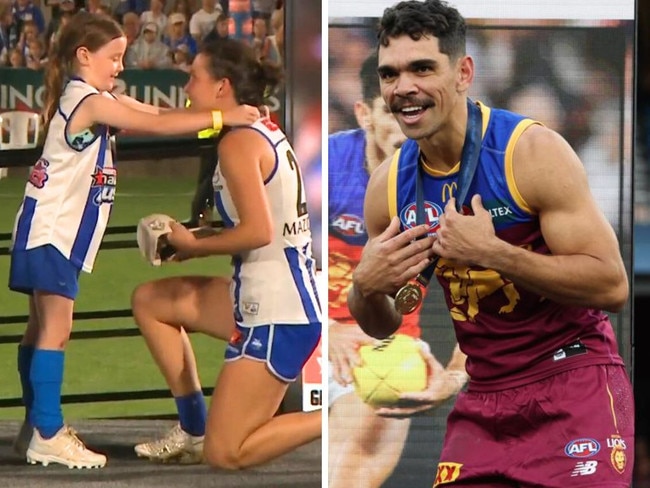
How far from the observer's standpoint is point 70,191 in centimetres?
367

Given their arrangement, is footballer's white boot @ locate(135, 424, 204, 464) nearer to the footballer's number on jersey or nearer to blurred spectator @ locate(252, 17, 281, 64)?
the footballer's number on jersey

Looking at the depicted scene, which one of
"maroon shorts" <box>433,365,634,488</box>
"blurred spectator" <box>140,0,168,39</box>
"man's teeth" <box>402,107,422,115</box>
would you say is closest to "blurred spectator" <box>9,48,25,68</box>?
"blurred spectator" <box>140,0,168,39</box>

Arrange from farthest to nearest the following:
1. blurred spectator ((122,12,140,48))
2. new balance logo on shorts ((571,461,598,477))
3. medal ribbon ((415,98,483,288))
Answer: blurred spectator ((122,12,140,48))
medal ribbon ((415,98,483,288))
new balance logo on shorts ((571,461,598,477))

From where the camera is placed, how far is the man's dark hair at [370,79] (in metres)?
3.75

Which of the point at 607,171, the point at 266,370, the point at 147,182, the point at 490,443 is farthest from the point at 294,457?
the point at 607,171

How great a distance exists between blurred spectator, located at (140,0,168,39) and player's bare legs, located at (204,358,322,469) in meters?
1.04

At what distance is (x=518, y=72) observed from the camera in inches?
149

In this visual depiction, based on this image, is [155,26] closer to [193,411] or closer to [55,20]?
[55,20]

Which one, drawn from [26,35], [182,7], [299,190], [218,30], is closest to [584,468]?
[299,190]

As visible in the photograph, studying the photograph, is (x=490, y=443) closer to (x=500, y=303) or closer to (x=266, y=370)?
(x=500, y=303)

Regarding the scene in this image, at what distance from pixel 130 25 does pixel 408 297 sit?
117 cm

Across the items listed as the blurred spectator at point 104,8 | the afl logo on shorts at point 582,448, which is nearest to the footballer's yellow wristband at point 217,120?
the blurred spectator at point 104,8

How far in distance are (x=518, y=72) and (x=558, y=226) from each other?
2.44 ft

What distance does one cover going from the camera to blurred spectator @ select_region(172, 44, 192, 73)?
3.64 m
